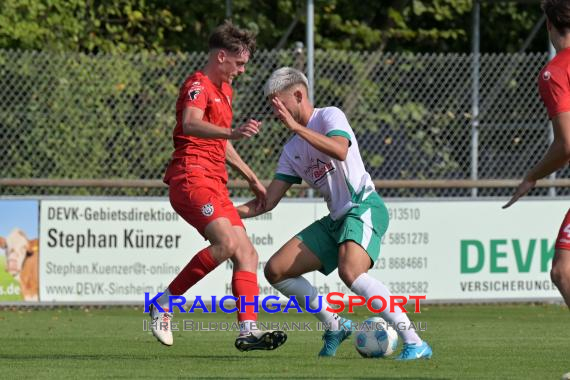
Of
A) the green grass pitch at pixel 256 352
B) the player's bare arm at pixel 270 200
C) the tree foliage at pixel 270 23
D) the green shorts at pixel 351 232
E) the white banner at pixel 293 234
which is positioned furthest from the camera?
the tree foliage at pixel 270 23

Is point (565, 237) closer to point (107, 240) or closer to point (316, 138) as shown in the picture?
point (316, 138)

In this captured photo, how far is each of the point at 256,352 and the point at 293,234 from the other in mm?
4296

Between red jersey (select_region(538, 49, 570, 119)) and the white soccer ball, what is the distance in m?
2.32

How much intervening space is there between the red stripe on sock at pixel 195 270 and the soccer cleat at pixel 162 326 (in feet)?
0.55

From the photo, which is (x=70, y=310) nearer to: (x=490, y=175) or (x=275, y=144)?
(x=275, y=144)

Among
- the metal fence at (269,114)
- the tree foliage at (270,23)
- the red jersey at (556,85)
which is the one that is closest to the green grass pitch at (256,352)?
the red jersey at (556,85)

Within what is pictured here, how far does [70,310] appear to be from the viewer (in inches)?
534

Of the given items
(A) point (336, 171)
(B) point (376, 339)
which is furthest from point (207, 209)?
(B) point (376, 339)

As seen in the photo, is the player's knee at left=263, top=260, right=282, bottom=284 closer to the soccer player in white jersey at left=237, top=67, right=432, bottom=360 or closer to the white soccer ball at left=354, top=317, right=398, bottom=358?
the soccer player in white jersey at left=237, top=67, right=432, bottom=360

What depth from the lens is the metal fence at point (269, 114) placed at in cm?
1372

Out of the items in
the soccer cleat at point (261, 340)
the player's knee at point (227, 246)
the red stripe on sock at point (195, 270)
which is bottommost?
the soccer cleat at point (261, 340)

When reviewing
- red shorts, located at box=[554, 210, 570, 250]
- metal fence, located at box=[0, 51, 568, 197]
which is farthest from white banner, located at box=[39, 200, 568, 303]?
red shorts, located at box=[554, 210, 570, 250]

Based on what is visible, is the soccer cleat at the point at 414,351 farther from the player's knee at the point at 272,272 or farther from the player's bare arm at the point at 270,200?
the player's bare arm at the point at 270,200

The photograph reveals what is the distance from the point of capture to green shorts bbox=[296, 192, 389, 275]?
8.33 m
